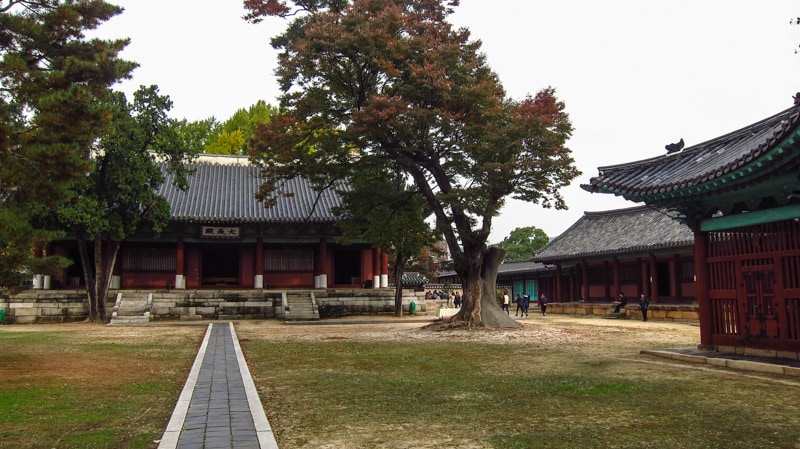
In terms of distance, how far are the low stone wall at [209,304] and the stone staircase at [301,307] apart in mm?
463

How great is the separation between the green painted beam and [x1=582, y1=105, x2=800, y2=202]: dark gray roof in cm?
90

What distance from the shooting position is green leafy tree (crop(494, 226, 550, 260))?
88312mm

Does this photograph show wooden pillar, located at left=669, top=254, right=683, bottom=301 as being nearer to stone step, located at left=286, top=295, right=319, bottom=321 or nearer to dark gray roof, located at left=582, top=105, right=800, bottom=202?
dark gray roof, located at left=582, top=105, right=800, bottom=202

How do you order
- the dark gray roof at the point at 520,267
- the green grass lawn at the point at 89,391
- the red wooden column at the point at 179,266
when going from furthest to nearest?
the dark gray roof at the point at 520,267
the red wooden column at the point at 179,266
the green grass lawn at the point at 89,391

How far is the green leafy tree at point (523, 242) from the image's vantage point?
88.3m

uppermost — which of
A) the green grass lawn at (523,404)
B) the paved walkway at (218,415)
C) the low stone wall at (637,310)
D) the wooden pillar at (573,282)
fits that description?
the wooden pillar at (573,282)

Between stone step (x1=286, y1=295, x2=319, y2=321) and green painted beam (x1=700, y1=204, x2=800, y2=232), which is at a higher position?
green painted beam (x1=700, y1=204, x2=800, y2=232)

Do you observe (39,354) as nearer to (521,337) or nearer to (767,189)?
(521,337)

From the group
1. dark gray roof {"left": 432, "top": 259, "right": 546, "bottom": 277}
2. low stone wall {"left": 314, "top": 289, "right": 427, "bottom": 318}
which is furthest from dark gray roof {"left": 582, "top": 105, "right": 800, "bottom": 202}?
dark gray roof {"left": 432, "top": 259, "right": 546, "bottom": 277}

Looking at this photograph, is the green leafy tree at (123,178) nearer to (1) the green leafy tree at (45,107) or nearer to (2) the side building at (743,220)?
(1) the green leafy tree at (45,107)

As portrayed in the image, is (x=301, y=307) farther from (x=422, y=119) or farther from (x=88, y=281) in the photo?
(x=422, y=119)

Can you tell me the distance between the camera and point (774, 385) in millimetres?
9164

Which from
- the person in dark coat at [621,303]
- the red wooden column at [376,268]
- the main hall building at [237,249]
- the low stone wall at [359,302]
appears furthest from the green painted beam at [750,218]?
the red wooden column at [376,268]

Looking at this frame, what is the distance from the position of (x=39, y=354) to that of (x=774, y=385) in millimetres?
15083
